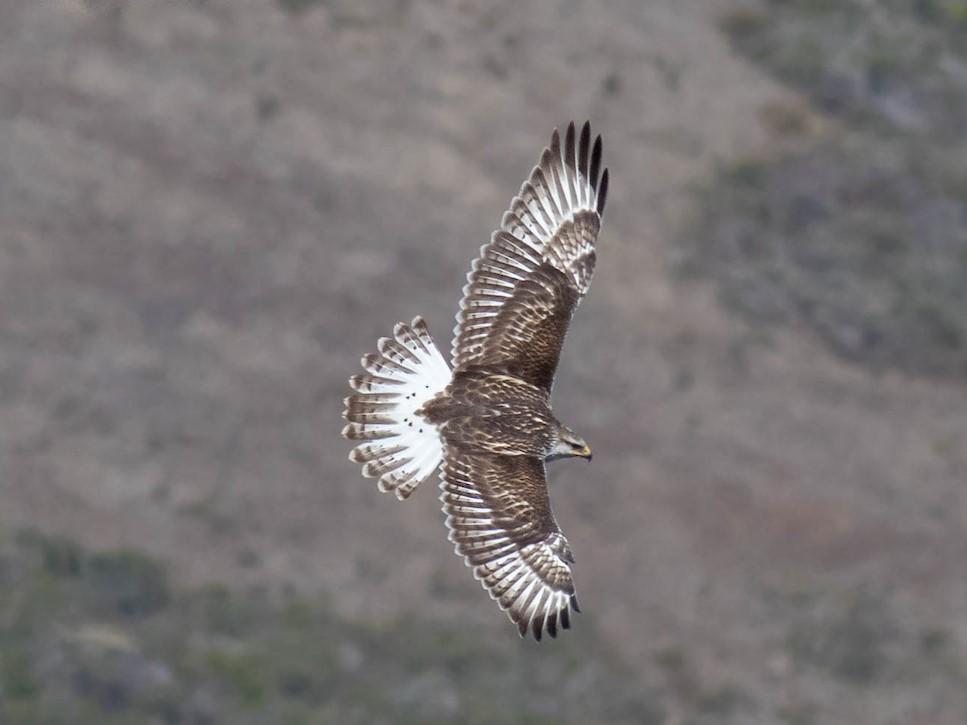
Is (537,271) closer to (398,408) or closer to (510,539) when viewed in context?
(398,408)

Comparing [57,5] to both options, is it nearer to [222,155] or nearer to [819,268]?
[222,155]

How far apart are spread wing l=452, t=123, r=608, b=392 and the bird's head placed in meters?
0.59

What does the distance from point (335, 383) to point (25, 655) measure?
7.95m

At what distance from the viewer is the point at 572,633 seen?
41.4 m

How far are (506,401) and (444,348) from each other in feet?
76.4

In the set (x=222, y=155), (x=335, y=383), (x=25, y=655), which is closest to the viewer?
(x=25, y=655)

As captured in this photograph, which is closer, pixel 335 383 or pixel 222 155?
pixel 335 383

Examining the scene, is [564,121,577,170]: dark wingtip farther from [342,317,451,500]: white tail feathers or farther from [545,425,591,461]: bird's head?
[545,425,591,461]: bird's head

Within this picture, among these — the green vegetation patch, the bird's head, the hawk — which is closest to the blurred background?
the green vegetation patch

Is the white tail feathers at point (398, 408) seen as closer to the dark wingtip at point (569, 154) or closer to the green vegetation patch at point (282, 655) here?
the dark wingtip at point (569, 154)

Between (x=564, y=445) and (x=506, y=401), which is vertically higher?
(x=506, y=401)

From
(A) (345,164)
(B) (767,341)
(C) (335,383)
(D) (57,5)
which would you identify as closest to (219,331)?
(C) (335,383)

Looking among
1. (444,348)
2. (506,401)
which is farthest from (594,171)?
(444,348)

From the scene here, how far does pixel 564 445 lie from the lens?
18.0 metres
